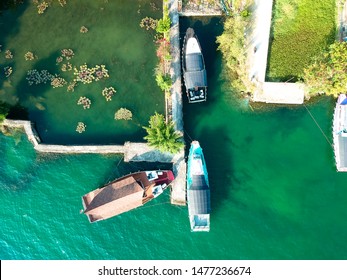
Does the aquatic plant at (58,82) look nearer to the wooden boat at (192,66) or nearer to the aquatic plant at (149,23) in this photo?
the aquatic plant at (149,23)

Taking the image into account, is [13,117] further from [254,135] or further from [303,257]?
[303,257]

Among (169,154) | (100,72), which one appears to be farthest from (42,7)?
(169,154)

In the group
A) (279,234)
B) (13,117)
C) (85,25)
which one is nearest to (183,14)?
(85,25)

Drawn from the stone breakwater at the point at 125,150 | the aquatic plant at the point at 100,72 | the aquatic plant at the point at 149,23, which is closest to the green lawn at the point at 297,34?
the aquatic plant at the point at 149,23

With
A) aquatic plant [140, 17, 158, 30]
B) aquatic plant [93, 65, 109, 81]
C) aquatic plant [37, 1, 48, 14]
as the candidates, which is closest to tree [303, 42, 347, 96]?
aquatic plant [140, 17, 158, 30]

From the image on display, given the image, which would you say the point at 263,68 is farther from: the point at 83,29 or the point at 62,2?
the point at 62,2

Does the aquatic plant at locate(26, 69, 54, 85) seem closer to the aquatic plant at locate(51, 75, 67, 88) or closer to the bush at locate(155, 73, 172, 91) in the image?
the aquatic plant at locate(51, 75, 67, 88)

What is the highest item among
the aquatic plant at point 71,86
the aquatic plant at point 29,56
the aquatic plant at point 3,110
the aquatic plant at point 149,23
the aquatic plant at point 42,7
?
the aquatic plant at point 42,7
